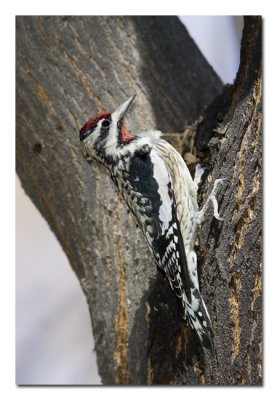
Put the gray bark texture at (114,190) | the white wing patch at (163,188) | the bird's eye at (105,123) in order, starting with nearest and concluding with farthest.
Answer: the gray bark texture at (114,190), the white wing patch at (163,188), the bird's eye at (105,123)

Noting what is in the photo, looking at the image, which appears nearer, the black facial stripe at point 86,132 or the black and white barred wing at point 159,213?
the black and white barred wing at point 159,213

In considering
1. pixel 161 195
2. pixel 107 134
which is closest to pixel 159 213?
pixel 161 195

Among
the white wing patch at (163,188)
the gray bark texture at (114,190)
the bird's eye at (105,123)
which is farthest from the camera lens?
the bird's eye at (105,123)

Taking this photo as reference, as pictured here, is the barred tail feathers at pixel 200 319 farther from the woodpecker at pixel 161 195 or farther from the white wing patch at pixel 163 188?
the white wing patch at pixel 163 188

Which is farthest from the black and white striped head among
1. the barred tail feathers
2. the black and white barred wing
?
the barred tail feathers

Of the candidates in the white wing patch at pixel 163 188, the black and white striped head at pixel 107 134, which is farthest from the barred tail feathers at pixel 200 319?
the black and white striped head at pixel 107 134

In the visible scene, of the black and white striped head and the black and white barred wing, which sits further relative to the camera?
the black and white striped head

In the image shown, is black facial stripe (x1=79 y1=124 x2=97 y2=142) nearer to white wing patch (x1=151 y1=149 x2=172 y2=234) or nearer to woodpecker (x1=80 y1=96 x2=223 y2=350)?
woodpecker (x1=80 y1=96 x2=223 y2=350)
